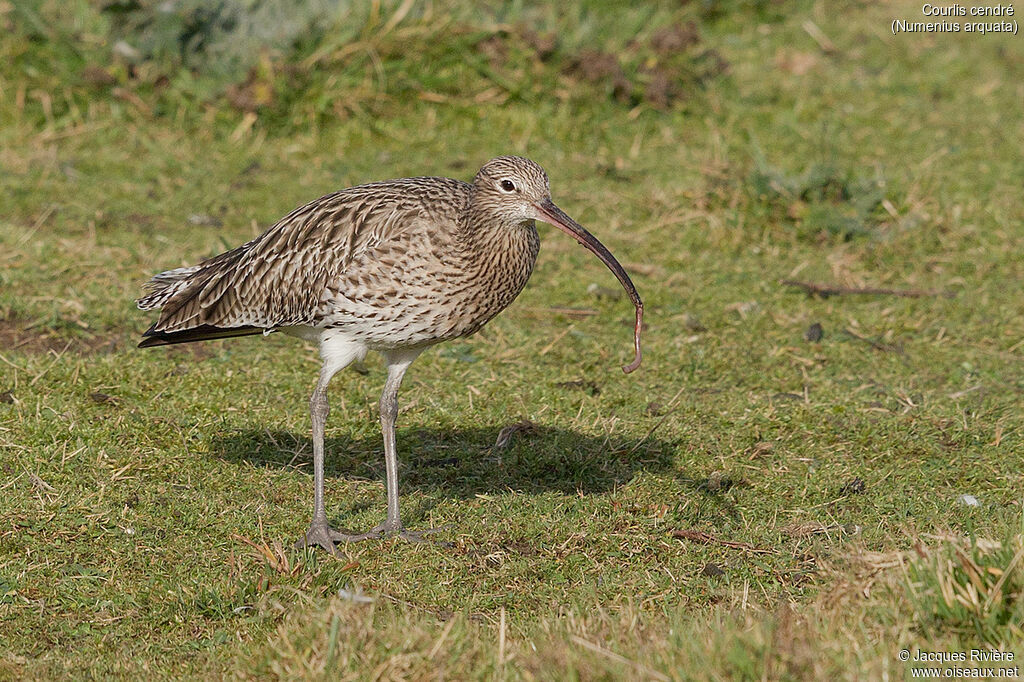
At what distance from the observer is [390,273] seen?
6.05 meters

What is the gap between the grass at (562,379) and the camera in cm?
511

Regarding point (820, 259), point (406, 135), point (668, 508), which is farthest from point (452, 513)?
point (406, 135)

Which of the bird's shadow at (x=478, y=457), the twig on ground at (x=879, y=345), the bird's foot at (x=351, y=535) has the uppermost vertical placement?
the twig on ground at (x=879, y=345)

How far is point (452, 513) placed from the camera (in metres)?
6.61

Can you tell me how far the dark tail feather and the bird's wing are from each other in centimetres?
3

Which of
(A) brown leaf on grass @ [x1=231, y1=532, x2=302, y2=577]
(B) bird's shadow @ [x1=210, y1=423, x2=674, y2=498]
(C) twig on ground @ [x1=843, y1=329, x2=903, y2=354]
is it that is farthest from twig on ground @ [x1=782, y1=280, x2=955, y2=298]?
(A) brown leaf on grass @ [x1=231, y1=532, x2=302, y2=577]

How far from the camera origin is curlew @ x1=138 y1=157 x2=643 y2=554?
6.05 meters

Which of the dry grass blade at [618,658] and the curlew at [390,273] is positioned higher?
the curlew at [390,273]

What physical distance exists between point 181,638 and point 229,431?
199 centimetres

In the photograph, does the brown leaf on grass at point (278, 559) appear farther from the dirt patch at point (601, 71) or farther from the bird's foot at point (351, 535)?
the dirt patch at point (601, 71)

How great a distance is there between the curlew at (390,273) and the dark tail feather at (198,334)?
0.05 ft

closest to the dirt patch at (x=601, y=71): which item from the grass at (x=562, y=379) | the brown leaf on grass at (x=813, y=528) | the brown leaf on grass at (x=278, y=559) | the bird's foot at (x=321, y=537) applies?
the grass at (x=562, y=379)

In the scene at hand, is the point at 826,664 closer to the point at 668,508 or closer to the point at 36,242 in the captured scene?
the point at 668,508

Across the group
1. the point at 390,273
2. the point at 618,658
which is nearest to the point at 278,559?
the point at 390,273
